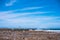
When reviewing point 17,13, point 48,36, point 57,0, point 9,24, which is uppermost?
point 57,0

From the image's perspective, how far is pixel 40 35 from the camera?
15.4ft

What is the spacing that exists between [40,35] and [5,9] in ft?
5.35

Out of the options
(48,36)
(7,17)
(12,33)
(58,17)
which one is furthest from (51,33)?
(7,17)

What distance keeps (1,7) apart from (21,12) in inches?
30.4

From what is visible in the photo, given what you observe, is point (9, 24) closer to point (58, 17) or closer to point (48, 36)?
point (48, 36)

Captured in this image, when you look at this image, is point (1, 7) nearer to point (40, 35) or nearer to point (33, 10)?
point (33, 10)

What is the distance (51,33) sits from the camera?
15.5 ft

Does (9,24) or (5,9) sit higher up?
(5,9)

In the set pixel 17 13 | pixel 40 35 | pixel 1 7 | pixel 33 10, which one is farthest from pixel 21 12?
pixel 40 35

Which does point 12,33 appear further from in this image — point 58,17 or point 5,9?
point 58,17

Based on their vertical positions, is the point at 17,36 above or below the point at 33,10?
below

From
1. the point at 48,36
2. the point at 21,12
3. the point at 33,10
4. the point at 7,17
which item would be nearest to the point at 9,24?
the point at 7,17

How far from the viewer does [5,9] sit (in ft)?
15.5

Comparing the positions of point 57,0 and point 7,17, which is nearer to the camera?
point 57,0
